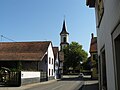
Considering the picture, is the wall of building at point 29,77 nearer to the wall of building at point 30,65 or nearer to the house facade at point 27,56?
the house facade at point 27,56

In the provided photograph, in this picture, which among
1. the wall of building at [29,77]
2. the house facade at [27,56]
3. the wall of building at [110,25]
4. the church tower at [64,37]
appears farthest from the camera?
the church tower at [64,37]

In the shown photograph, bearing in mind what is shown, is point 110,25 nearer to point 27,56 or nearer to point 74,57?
point 27,56

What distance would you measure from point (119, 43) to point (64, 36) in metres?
99.6

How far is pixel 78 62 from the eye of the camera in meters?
88.5

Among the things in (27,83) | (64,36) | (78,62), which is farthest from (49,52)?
(64,36)

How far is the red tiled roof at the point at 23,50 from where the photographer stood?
4256cm

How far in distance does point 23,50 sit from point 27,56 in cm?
350

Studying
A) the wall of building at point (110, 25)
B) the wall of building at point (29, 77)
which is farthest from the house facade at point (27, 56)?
the wall of building at point (110, 25)

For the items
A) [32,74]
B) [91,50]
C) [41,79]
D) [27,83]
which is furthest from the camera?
[91,50]

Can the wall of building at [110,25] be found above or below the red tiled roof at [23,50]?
below

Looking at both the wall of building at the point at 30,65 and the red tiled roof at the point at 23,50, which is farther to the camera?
the red tiled roof at the point at 23,50

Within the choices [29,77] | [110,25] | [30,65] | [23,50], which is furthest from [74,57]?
[110,25]

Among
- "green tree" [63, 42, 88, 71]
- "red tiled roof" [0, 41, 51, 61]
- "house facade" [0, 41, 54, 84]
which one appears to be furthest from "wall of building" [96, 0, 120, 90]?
"green tree" [63, 42, 88, 71]

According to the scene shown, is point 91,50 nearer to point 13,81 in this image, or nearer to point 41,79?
point 41,79
